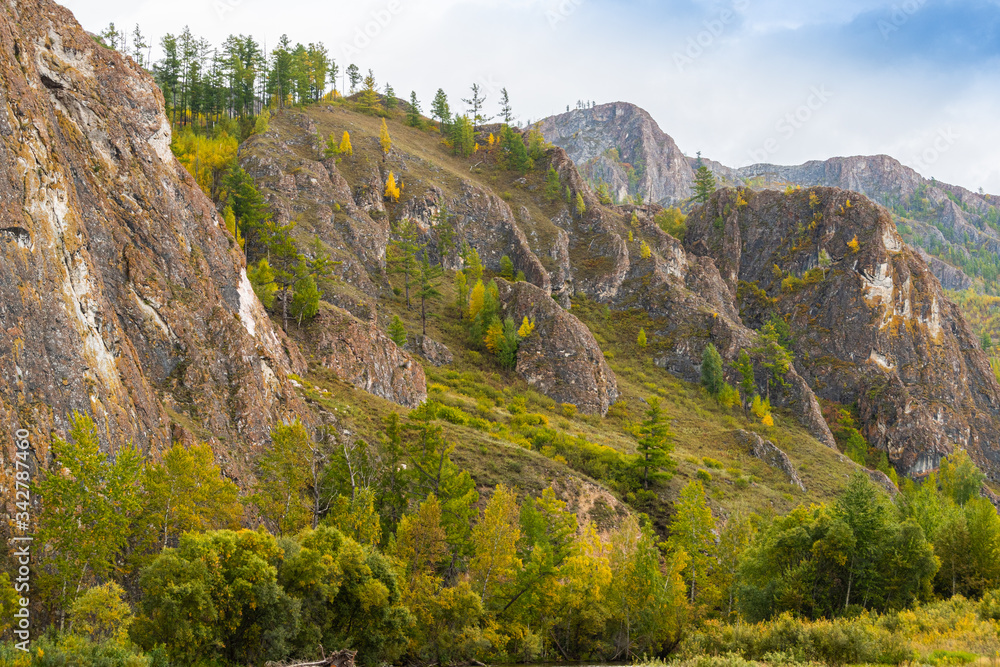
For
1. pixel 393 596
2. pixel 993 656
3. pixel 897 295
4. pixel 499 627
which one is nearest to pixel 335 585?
pixel 393 596

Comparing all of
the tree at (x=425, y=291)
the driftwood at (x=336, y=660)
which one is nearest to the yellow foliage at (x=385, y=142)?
the tree at (x=425, y=291)

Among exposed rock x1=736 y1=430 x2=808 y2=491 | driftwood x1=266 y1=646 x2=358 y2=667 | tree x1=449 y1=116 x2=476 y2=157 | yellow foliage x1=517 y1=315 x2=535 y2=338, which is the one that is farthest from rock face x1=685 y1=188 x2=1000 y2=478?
driftwood x1=266 y1=646 x2=358 y2=667

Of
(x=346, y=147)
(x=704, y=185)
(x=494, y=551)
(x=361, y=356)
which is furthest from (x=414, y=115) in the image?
(x=494, y=551)

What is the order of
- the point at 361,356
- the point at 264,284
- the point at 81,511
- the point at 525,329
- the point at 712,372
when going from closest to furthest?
the point at 81,511 < the point at 264,284 < the point at 361,356 < the point at 525,329 < the point at 712,372

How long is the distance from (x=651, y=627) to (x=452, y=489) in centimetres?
1781

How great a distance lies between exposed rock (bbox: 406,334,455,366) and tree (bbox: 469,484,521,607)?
51.2 metres

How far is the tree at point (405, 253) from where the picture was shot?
107812 millimetres

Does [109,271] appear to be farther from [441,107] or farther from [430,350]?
[441,107]

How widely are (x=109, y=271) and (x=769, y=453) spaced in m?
85.2

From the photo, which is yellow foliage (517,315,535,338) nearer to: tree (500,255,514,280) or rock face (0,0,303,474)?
tree (500,255,514,280)

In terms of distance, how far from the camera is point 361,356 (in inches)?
2933

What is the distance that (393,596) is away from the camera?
122 feet

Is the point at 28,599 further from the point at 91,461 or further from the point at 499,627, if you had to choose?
the point at 499,627

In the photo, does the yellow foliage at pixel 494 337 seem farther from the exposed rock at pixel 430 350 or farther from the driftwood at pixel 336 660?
the driftwood at pixel 336 660
